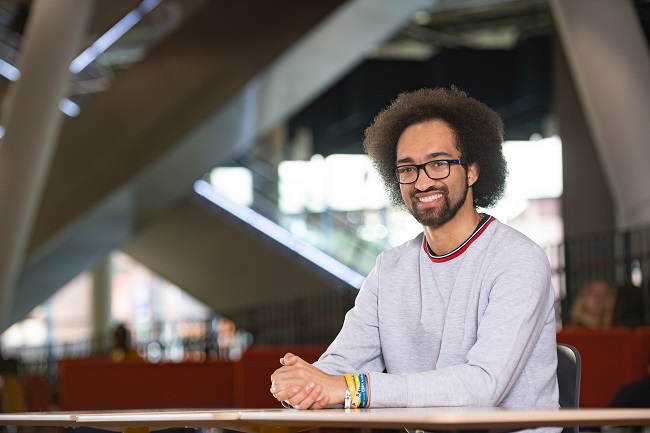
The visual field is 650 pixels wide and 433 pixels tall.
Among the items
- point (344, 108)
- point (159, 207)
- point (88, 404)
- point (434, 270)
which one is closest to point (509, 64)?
point (344, 108)

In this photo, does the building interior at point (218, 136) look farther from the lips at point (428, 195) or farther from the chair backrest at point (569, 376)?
the lips at point (428, 195)

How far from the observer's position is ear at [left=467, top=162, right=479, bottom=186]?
255 cm

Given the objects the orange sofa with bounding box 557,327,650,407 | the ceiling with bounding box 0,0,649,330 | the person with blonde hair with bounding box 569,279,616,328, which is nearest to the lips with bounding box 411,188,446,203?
the orange sofa with bounding box 557,327,650,407

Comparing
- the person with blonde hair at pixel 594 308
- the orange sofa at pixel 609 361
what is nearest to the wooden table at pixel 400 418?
the orange sofa at pixel 609 361

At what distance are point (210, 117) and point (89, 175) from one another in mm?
1652

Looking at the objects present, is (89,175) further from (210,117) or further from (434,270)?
(434,270)

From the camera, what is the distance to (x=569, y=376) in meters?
2.58

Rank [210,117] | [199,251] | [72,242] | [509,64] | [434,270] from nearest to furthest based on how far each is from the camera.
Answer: [434,270] → [210,117] → [72,242] → [199,251] → [509,64]

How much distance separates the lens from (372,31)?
12820 mm

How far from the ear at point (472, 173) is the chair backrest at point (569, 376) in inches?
20.2

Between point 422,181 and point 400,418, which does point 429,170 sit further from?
point 400,418

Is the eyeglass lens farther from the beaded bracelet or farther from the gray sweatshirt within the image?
the beaded bracelet

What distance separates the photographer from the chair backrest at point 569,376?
8.27 feet

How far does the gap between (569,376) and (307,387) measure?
2.52 feet
